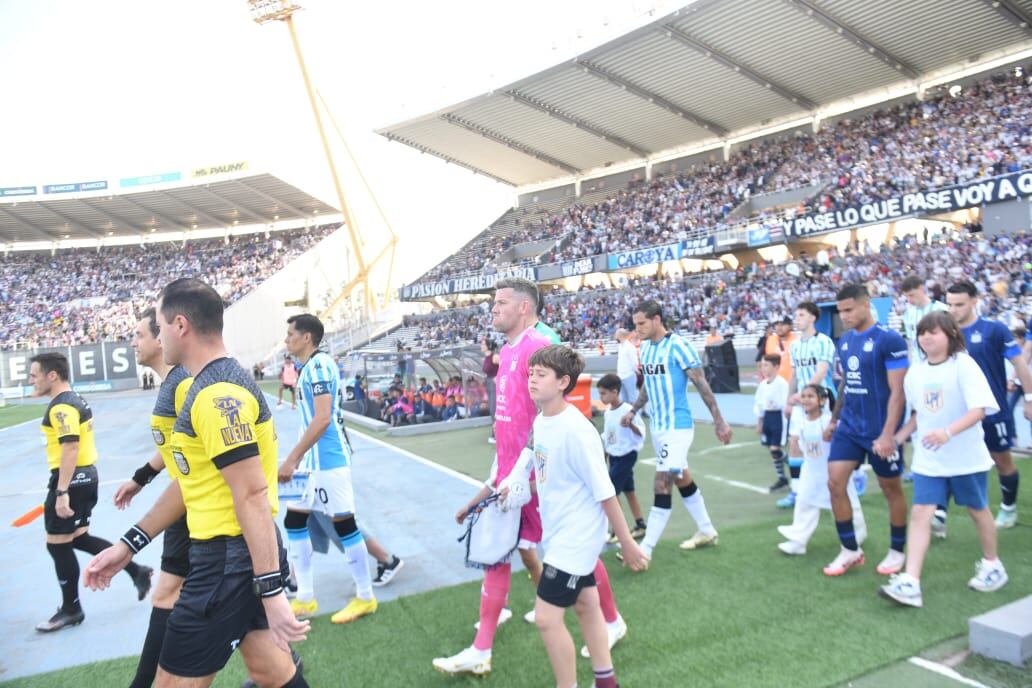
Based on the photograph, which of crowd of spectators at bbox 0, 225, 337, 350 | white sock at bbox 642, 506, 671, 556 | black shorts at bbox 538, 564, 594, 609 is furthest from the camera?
crowd of spectators at bbox 0, 225, 337, 350

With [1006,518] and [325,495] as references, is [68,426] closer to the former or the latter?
[325,495]

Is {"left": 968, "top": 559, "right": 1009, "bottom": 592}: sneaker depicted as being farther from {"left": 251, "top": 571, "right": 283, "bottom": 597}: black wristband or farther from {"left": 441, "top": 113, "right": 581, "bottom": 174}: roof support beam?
{"left": 441, "top": 113, "right": 581, "bottom": 174}: roof support beam

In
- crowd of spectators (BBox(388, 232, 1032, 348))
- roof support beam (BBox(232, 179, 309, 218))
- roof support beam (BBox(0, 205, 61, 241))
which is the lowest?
crowd of spectators (BBox(388, 232, 1032, 348))

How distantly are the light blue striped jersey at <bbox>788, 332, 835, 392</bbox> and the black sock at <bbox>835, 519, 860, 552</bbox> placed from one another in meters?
1.90

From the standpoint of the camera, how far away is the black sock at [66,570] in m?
4.66

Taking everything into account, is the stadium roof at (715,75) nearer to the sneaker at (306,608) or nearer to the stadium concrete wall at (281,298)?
the stadium concrete wall at (281,298)

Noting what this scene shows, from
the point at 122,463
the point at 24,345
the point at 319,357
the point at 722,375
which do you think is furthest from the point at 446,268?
the point at 319,357

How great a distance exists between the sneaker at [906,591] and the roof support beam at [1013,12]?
30.3 metres

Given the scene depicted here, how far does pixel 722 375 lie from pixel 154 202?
48.2m

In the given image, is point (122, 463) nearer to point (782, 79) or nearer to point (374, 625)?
point (374, 625)

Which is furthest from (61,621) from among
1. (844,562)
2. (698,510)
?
(844,562)

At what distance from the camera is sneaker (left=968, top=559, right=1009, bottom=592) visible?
4.32m

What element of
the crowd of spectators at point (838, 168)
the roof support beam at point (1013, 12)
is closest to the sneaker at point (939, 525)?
the crowd of spectators at point (838, 168)

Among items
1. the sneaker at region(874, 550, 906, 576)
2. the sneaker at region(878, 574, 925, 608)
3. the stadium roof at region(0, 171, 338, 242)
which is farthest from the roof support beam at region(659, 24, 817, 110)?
the stadium roof at region(0, 171, 338, 242)
